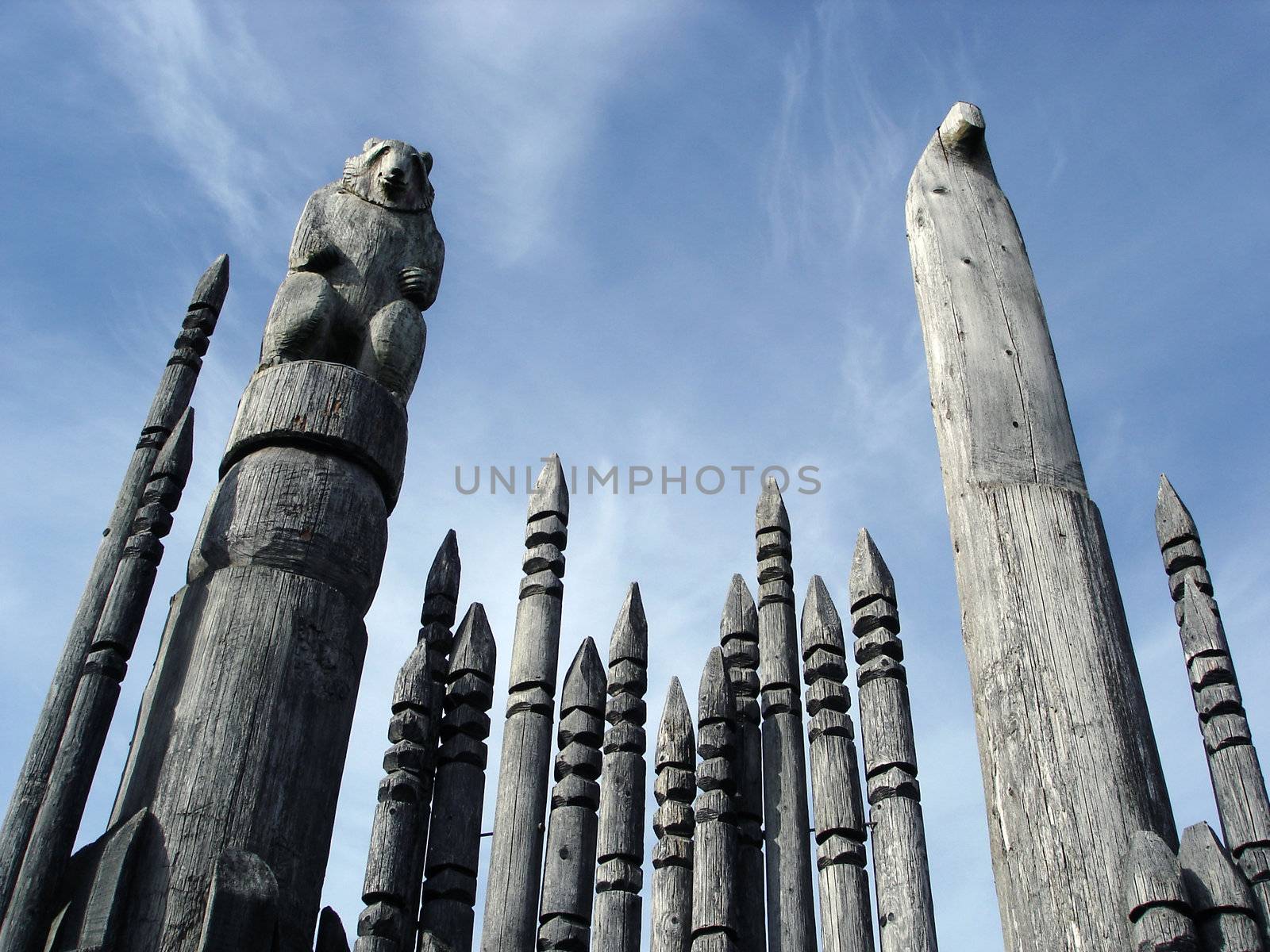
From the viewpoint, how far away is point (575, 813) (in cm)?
575

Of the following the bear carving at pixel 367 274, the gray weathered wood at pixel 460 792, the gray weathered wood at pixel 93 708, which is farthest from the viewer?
the bear carving at pixel 367 274

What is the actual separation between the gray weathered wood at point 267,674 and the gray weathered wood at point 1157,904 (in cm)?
255

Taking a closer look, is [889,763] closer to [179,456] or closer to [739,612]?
[739,612]

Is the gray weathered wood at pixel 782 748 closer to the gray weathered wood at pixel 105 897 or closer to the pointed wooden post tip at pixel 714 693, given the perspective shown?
the pointed wooden post tip at pixel 714 693

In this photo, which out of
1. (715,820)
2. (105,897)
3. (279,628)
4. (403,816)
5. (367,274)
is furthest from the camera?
(367,274)

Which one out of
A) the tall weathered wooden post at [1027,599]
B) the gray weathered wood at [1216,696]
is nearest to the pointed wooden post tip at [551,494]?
the tall weathered wooden post at [1027,599]

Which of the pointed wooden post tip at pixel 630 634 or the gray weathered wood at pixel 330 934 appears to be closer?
the gray weathered wood at pixel 330 934

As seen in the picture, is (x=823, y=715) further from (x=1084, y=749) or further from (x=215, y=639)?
Answer: (x=215, y=639)

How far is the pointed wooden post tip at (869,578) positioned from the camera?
5.62 meters

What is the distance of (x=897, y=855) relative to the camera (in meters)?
5.04

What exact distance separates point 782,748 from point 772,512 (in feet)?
4.56

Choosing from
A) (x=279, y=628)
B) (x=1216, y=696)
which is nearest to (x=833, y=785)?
(x=1216, y=696)

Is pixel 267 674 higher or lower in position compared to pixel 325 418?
lower

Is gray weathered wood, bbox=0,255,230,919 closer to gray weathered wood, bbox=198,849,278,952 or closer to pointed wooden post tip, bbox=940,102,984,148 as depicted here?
gray weathered wood, bbox=198,849,278,952
